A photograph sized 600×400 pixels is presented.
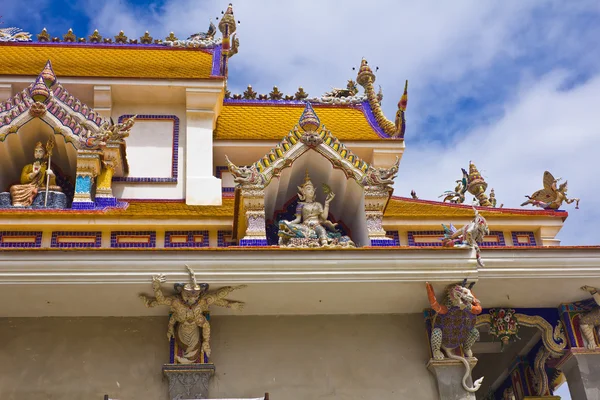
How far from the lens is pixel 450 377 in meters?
10.4

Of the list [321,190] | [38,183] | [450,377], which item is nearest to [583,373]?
[450,377]

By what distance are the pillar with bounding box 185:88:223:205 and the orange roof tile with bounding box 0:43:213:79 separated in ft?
1.31

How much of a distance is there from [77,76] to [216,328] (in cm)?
615

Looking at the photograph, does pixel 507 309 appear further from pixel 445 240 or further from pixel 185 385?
pixel 185 385

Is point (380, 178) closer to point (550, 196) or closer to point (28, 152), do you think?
point (550, 196)

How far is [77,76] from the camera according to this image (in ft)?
48.1

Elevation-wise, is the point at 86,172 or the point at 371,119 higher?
the point at 371,119

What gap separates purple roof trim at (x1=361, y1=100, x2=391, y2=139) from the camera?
1539cm

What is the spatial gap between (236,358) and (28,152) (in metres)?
4.88

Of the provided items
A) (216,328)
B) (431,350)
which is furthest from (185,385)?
(431,350)

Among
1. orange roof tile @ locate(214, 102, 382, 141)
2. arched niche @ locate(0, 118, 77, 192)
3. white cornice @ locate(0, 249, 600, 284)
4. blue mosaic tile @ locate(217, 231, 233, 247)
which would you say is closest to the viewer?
white cornice @ locate(0, 249, 600, 284)

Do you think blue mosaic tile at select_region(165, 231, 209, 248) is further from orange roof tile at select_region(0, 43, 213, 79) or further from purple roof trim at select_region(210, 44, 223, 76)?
purple roof trim at select_region(210, 44, 223, 76)

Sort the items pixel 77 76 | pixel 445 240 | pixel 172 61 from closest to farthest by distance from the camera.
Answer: pixel 445 240 < pixel 77 76 < pixel 172 61

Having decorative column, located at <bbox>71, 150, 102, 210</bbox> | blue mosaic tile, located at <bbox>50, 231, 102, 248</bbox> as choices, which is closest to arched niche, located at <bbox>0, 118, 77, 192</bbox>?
decorative column, located at <bbox>71, 150, 102, 210</bbox>
